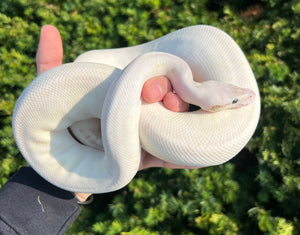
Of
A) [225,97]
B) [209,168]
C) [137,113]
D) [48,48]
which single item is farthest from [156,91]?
[209,168]

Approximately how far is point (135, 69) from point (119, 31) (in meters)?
1.19

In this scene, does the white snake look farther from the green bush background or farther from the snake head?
the green bush background

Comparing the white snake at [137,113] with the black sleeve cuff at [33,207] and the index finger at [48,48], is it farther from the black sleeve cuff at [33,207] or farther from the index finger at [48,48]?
the index finger at [48,48]

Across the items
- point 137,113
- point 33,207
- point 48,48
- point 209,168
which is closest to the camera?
point 137,113

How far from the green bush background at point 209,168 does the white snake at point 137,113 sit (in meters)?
0.78

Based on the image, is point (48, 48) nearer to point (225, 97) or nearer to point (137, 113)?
point (137, 113)

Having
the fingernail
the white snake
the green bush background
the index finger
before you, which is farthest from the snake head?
the index finger

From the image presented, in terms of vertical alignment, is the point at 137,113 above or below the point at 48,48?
below

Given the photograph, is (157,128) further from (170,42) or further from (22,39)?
(22,39)

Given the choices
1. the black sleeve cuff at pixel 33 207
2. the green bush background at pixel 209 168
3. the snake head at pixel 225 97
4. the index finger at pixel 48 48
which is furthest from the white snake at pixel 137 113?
the green bush background at pixel 209 168

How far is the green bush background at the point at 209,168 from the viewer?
6.87 ft

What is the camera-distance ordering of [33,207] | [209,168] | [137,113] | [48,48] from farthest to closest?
[209,168], [48,48], [33,207], [137,113]

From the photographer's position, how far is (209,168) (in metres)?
2.28

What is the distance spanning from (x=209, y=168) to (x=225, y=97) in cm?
104
